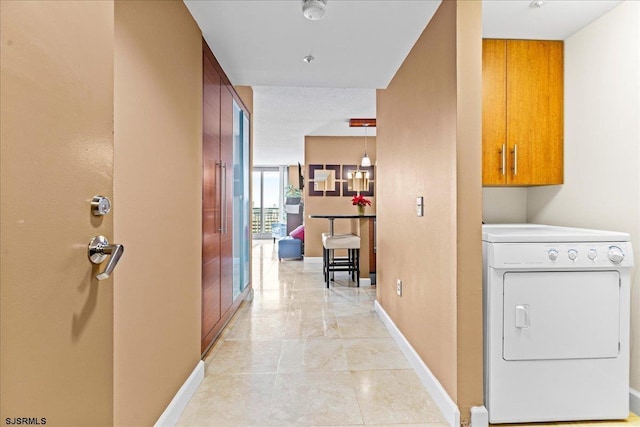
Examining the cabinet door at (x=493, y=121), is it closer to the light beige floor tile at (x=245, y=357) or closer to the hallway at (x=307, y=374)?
the hallway at (x=307, y=374)

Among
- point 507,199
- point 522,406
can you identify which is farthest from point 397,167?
point 522,406

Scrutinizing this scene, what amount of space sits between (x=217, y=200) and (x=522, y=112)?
7.33 feet

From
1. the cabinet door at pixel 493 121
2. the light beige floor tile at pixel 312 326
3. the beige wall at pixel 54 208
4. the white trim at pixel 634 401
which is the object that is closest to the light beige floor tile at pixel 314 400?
the light beige floor tile at pixel 312 326

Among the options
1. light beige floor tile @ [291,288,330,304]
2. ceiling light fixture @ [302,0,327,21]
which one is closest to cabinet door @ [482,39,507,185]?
ceiling light fixture @ [302,0,327,21]

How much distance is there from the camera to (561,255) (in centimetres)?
163

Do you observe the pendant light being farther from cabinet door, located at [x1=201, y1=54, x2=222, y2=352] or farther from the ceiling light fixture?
the ceiling light fixture

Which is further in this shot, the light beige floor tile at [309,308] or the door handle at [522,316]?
the light beige floor tile at [309,308]

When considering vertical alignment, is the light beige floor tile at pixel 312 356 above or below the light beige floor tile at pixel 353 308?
below

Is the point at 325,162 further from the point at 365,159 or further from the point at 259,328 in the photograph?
the point at 259,328

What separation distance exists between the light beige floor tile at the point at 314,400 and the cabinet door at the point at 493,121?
156cm

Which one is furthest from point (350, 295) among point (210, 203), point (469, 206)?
Result: point (469, 206)

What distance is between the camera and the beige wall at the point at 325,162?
21.5 feet

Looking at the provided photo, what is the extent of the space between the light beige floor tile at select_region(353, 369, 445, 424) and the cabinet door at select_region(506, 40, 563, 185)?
1.44 m

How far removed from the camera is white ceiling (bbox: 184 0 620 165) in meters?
1.87
